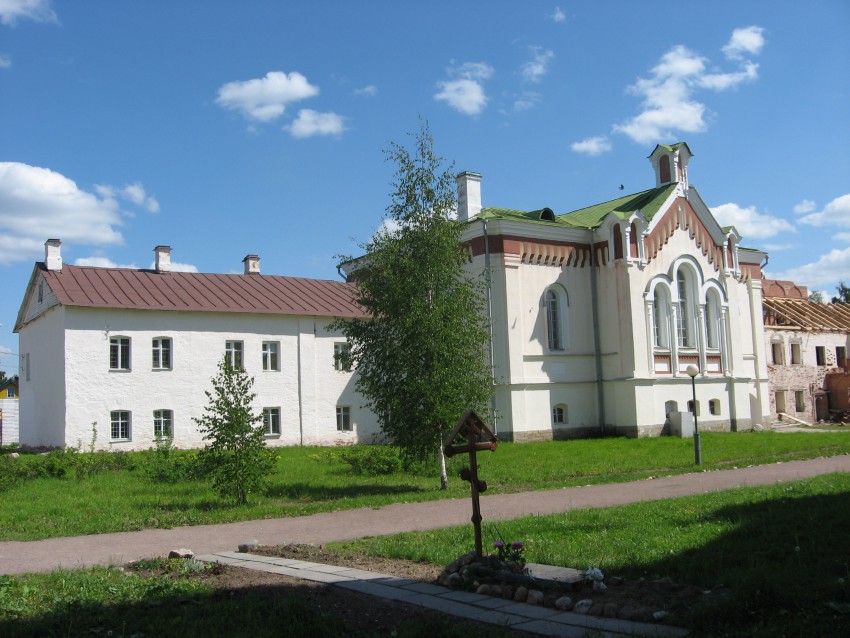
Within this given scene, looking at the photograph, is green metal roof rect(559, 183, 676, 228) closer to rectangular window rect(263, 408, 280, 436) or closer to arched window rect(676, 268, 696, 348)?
arched window rect(676, 268, 696, 348)

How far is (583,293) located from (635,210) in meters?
3.83

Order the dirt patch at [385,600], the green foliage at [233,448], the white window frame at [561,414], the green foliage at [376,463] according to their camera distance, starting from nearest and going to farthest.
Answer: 1. the dirt patch at [385,600]
2. the green foliage at [233,448]
3. the green foliage at [376,463]
4. the white window frame at [561,414]

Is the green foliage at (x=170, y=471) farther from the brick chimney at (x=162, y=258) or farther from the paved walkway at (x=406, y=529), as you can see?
the brick chimney at (x=162, y=258)

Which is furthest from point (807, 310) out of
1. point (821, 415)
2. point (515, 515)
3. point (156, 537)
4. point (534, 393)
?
point (156, 537)

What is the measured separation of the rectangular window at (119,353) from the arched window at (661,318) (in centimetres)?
2019

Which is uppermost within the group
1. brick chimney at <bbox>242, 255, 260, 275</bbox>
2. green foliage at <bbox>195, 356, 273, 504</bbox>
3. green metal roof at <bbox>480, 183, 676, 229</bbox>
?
green metal roof at <bbox>480, 183, 676, 229</bbox>

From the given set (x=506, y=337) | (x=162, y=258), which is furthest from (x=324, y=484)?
(x=162, y=258)

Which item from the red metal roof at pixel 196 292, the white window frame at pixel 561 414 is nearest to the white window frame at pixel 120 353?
the red metal roof at pixel 196 292

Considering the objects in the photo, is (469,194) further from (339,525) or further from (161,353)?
(339,525)

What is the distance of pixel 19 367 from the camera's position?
114ft

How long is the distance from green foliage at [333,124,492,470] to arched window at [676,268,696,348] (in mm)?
17648

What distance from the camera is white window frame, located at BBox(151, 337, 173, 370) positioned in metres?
30.0

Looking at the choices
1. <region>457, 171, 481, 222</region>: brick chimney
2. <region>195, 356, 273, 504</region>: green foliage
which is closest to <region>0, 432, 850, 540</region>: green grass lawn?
<region>195, 356, 273, 504</region>: green foliage

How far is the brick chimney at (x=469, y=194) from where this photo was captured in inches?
1289
